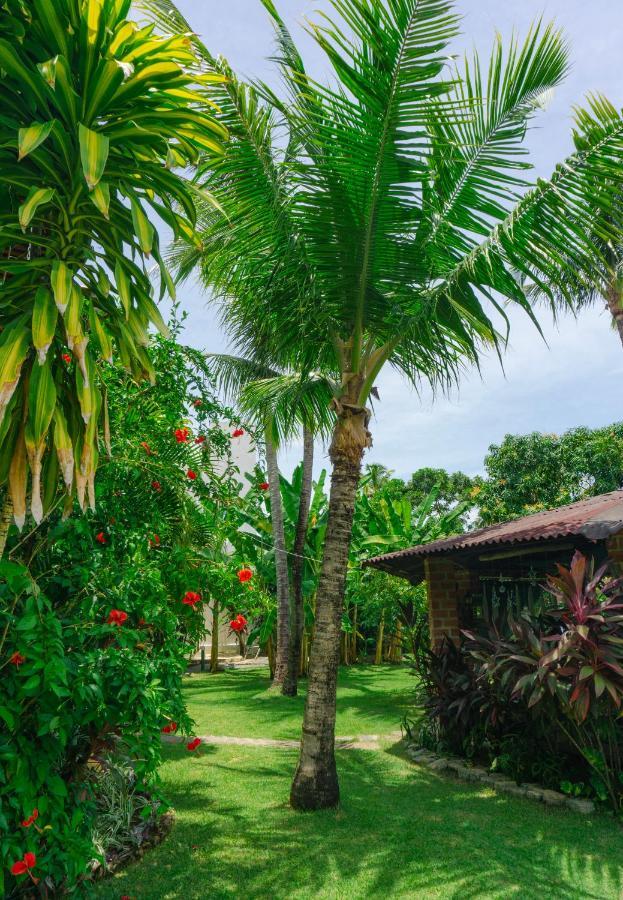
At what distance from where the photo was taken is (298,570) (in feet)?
49.8

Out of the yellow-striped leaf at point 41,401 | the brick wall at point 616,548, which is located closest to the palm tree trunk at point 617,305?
the brick wall at point 616,548

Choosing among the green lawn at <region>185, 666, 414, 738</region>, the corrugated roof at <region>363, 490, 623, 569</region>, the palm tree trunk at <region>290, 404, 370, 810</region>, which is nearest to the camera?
the palm tree trunk at <region>290, 404, 370, 810</region>

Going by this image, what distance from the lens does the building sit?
8469 millimetres

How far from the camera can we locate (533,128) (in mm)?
5711

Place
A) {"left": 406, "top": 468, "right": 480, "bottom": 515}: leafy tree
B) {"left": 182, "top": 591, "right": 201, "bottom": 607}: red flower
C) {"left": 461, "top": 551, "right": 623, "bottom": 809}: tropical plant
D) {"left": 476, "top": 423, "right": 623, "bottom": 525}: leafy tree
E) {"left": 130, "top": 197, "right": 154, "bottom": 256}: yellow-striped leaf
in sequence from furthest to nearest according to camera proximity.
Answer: {"left": 406, "top": 468, "right": 480, "bottom": 515}: leafy tree, {"left": 476, "top": 423, "right": 623, "bottom": 525}: leafy tree, {"left": 461, "top": 551, "right": 623, "bottom": 809}: tropical plant, {"left": 182, "top": 591, "right": 201, "bottom": 607}: red flower, {"left": 130, "top": 197, "right": 154, "bottom": 256}: yellow-striped leaf

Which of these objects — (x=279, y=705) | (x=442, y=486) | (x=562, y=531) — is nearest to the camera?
(x=562, y=531)

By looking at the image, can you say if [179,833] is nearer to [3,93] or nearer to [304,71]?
[3,93]

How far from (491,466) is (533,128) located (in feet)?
59.8

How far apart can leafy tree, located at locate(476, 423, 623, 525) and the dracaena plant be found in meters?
19.3

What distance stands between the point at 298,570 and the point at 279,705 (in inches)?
129

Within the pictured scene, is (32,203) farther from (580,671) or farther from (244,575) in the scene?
(580,671)

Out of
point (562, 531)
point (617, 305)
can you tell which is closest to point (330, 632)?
point (562, 531)

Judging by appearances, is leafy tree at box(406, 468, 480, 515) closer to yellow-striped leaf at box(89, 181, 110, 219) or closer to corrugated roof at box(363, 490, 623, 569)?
corrugated roof at box(363, 490, 623, 569)

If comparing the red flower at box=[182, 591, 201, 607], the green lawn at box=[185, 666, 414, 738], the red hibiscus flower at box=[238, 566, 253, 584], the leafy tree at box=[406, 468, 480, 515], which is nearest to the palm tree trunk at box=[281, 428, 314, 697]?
the green lawn at box=[185, 666, 414, 738]
